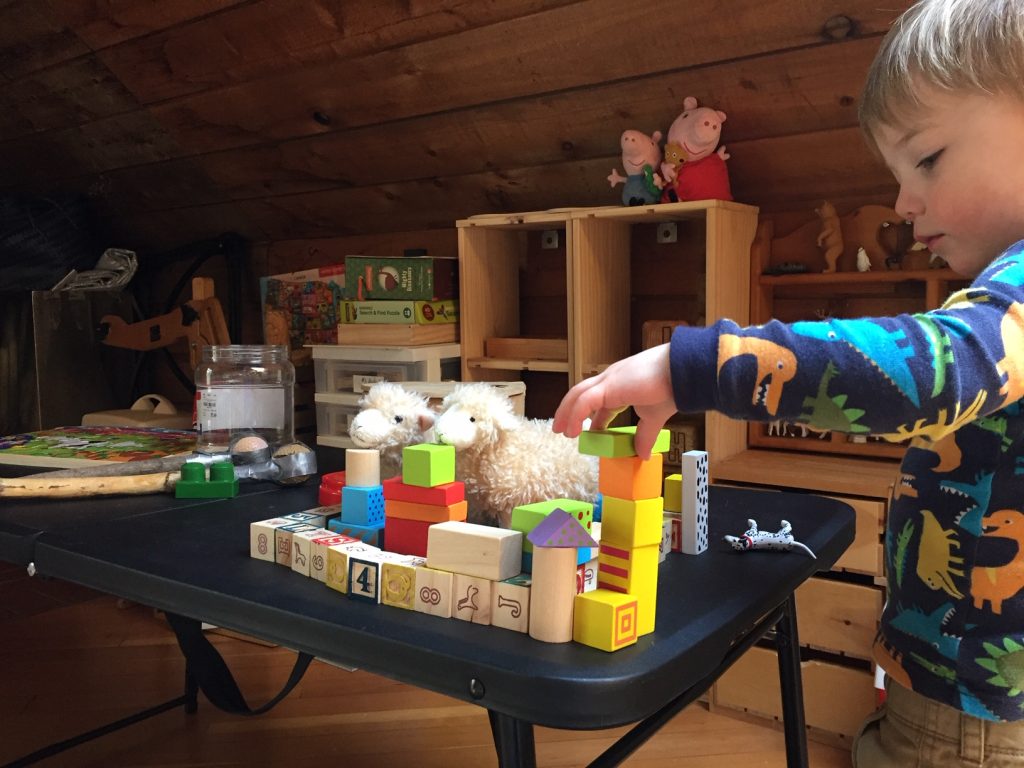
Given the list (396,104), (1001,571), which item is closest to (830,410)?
(1001,571)

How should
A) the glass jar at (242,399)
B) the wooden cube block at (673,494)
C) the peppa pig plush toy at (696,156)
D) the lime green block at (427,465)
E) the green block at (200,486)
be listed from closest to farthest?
the lime green block at (427,465) < the wooden cube block at (673,494) < the green block at (200,486) < the glass jar at (242,399) < the peppa pig plush toy at (696,156)

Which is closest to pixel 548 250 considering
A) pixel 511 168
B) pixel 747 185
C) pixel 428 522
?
pixel 511 168

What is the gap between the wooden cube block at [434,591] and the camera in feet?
2.29

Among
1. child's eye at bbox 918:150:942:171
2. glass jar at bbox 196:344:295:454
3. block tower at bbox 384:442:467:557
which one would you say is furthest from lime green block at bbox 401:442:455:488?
glass jar at bbox 196:344:295:454

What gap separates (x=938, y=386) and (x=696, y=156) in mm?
1284

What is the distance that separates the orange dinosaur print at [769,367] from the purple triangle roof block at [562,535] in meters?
0.17

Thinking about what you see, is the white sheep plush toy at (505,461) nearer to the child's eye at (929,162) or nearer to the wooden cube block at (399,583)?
the wooden cube block at (399,583)

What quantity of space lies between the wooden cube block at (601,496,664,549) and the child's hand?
0.17 ft

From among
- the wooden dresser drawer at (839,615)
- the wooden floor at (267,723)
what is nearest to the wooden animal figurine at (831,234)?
the wooden dresser drawer at (839,615)

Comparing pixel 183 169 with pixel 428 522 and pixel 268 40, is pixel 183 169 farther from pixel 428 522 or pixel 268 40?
pixel 428 522

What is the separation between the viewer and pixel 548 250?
2.21 m

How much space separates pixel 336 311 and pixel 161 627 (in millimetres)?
915

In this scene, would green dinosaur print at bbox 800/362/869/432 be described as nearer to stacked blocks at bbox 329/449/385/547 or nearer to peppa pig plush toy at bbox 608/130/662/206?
stacked blocks at bbox 329/449/385/547

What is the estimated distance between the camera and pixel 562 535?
632 millimetres
